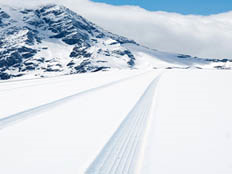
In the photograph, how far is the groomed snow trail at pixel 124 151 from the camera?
14.3ft

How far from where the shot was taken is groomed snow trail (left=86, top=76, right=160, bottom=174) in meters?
4.37

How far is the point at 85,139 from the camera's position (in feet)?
19.1

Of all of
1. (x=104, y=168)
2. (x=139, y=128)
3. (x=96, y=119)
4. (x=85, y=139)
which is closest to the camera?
(x=104, y=168)

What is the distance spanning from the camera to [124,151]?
5215 millimetres

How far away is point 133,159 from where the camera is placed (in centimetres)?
482

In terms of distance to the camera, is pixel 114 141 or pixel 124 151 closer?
pixel 124 151

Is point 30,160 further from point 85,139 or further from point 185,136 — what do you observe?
Result: point 185,136

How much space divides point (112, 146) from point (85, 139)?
72 cm

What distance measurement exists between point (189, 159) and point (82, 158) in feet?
6.56

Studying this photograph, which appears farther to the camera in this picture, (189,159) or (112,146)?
(112,146)

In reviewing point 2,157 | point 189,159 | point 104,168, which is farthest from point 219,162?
point 2,157

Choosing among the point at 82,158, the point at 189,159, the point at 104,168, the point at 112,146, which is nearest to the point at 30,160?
the point at 82,158

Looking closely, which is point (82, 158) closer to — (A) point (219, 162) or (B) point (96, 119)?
(A) point (219, 162)

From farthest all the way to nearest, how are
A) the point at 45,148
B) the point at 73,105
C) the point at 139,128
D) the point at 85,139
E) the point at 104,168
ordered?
the point at 73,105 → the point at 139,128 → the point at 85,139 → the point at 45,148 → the point at 104,168
